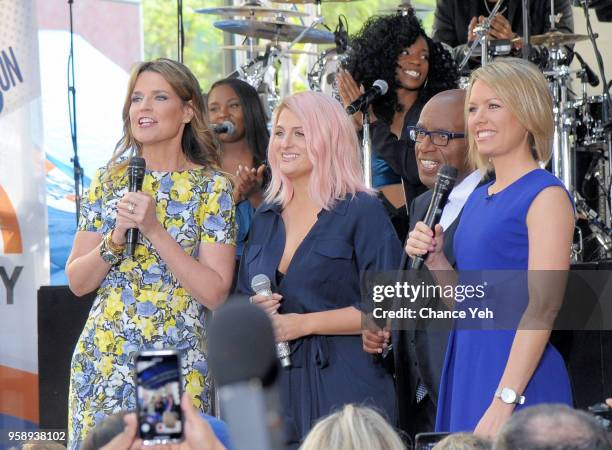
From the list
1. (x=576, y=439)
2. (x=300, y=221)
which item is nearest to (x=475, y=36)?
(x=300, y=221)

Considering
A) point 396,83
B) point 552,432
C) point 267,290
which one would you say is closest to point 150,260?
point 267,290

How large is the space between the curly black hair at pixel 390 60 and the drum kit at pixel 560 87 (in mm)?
285

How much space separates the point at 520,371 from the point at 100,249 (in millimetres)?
1491

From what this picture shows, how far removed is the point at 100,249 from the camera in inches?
152

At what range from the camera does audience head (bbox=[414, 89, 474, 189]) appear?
439cm

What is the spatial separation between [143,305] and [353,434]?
5.92 ft

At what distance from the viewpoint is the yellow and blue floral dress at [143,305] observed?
385 cm

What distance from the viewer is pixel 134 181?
3.80 meters

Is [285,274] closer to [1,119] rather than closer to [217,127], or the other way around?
[217,127]

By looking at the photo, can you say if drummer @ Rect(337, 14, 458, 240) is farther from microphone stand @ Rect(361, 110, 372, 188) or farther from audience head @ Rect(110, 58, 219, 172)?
audience head @ Rect(110, 58, 219, 172)

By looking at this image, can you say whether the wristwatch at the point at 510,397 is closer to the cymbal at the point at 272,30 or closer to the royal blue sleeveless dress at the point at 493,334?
the royal blue sleeveless dress at the point at 493,334

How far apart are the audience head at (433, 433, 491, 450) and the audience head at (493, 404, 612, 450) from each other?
366 millimetres

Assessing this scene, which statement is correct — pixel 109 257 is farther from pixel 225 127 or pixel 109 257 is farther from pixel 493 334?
pixel 225 127

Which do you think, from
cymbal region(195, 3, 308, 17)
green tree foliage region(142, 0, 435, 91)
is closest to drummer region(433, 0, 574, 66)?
cymbal region(195, 3, 308, 17)
